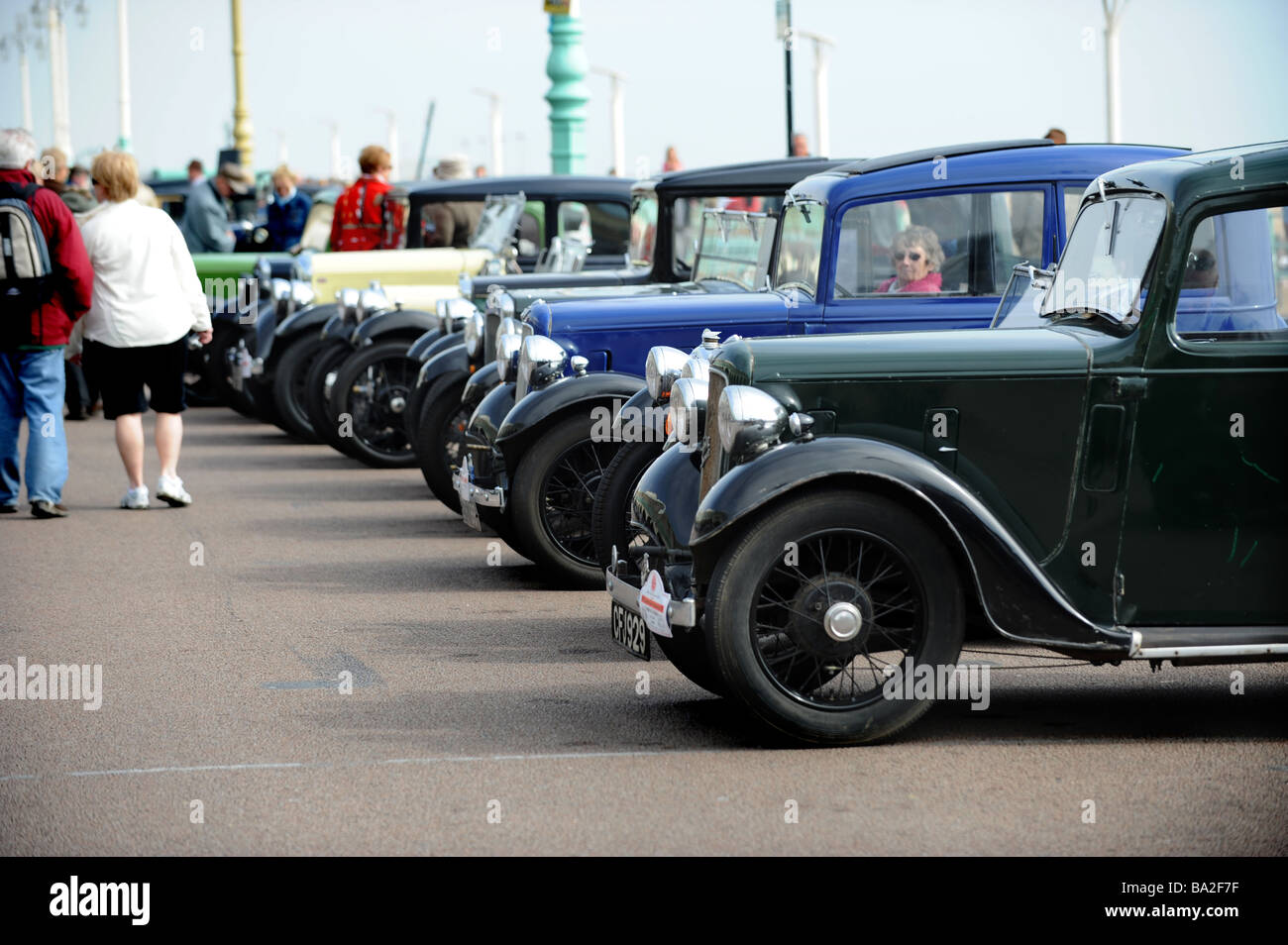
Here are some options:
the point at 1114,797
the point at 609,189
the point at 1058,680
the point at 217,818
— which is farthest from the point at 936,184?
the point at 609,189

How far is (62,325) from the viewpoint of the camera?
34.2 ft

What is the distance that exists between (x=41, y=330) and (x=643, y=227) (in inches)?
149

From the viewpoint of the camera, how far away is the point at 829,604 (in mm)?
5301

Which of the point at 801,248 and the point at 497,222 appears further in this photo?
the point at 497,222

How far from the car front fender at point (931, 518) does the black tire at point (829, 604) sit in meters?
0.05

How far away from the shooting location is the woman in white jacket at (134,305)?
10.5 meters

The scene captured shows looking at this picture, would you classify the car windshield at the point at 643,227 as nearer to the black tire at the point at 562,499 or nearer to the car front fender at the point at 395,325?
the car front fender at the point at 395,325

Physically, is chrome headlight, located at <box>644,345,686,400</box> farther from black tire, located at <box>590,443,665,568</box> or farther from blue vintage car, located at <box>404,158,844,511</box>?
blue vintage car, located at <box>404,158,844,511</box>

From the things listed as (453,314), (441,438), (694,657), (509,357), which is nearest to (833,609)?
(694,657)

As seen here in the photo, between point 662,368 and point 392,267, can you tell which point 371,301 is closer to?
point 392,267

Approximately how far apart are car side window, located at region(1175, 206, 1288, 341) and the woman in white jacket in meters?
6.52

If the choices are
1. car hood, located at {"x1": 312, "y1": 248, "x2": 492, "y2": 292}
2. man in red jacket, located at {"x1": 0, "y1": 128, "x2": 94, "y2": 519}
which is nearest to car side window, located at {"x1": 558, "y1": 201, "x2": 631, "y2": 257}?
car hood, located at {"x1": 312, "y1": 248, "x2": 492, "y2": 292}

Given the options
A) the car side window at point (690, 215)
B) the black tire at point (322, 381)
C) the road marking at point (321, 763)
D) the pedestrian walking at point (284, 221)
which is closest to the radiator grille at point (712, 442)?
the road marking at point (321, 763)
